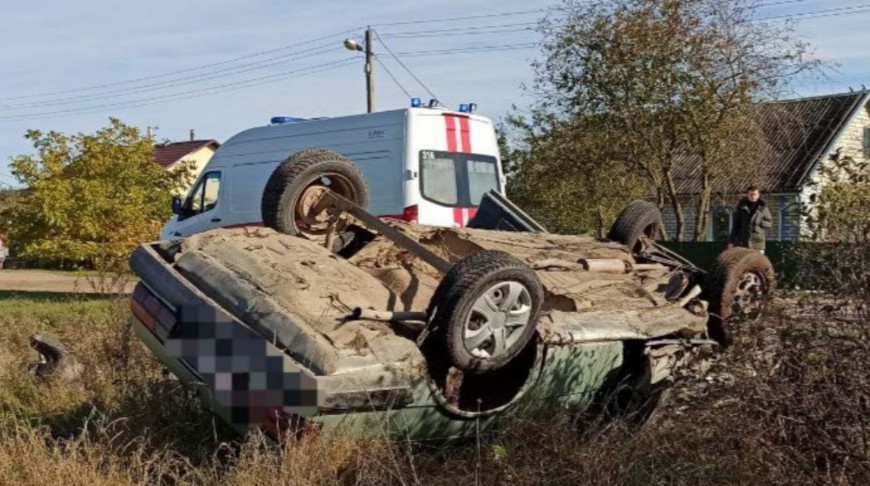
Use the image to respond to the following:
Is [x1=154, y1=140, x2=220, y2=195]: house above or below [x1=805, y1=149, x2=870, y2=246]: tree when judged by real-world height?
above

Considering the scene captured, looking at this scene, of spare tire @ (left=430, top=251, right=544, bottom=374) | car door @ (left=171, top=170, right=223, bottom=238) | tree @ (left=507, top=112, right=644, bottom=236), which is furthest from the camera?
tree @ (left=507, top=112, right=644, bottom=236)

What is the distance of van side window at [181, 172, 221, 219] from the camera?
1484 centimetres

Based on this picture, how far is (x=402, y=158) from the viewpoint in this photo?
12.3 metres

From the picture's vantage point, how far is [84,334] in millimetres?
9844

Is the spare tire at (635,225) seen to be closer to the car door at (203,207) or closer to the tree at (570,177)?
the car door at (203,207)

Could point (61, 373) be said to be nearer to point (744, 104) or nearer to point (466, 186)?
point (466, 186)

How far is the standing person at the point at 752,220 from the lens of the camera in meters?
12.5

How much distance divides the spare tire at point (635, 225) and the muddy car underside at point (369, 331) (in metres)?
0.79

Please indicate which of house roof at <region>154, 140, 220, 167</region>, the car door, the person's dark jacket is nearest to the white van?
the car door

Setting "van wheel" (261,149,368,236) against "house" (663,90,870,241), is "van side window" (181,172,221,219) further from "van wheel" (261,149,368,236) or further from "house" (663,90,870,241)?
"house" (663,90,870,241)

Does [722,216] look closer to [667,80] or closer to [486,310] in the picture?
[667,80]

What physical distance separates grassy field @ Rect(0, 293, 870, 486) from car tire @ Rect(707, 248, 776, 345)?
1.04 meters

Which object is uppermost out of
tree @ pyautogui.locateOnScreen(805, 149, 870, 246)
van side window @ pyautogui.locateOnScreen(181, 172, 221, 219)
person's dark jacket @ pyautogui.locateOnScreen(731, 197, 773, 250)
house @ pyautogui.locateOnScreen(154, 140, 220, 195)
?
house @ pyautogui.locateOnScreen(154, 140, 220, 195)

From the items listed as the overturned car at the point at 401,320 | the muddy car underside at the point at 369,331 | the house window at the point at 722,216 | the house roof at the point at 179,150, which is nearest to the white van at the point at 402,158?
the overturned car at the point at 401,320
